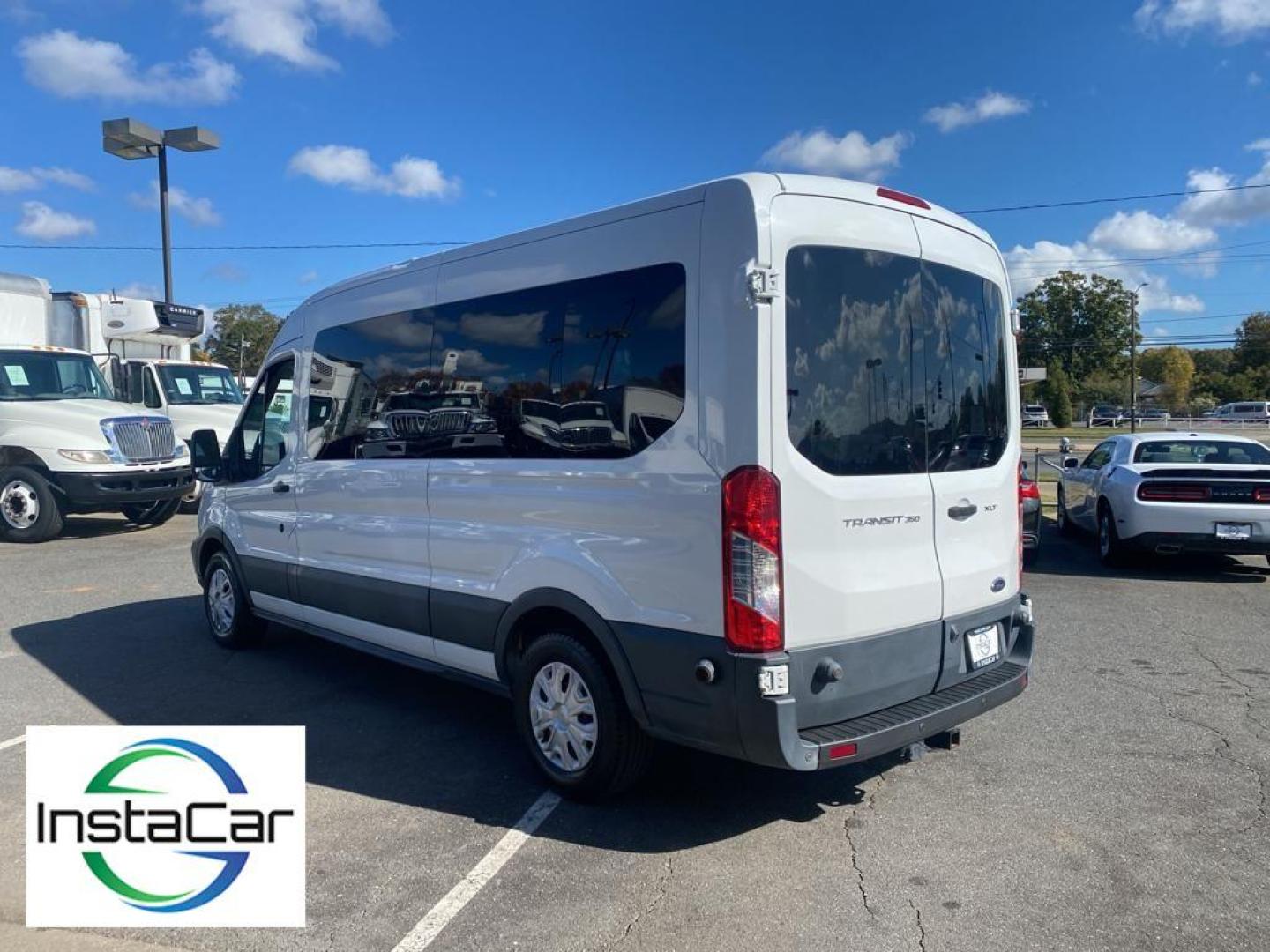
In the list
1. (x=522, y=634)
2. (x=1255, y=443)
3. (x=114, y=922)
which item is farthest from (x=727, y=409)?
(x=1255, y=443)

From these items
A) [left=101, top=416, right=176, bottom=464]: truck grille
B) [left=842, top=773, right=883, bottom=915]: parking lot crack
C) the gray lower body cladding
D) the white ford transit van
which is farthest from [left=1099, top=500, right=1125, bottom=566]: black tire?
[left=101, top=416, right=176, bottom=464]: truck grille

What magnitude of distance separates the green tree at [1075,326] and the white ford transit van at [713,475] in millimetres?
86116

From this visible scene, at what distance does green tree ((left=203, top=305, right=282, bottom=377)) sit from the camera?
73.8 meters

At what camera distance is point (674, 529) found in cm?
368

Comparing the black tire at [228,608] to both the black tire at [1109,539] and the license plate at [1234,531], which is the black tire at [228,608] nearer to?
the black tire at [1109,539]

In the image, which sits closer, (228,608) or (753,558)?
(753,558)

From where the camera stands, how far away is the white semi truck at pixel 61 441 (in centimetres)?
1300

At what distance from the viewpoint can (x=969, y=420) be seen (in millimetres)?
4418

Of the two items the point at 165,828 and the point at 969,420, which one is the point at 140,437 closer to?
the point at 165,828

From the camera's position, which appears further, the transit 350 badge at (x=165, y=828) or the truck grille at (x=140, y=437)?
the truck grille at (x=140, y=437)

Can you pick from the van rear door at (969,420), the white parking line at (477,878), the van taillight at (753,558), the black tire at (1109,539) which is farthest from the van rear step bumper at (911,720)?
the black tire at (1109,539)

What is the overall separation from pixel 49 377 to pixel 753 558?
1397cm

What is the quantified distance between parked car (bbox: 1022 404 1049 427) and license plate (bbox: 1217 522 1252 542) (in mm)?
73068

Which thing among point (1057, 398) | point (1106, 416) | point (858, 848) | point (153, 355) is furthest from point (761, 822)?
point (1106, 416)
